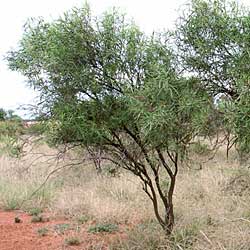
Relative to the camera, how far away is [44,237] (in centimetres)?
767

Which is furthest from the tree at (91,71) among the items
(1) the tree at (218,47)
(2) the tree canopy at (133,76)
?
(1) the tree at (218,47)

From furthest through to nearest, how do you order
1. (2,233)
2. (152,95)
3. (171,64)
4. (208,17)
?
(2,233) < (171,64) < (208,17) < (152,95)

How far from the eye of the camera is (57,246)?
23.4ft

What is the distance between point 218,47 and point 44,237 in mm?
4595

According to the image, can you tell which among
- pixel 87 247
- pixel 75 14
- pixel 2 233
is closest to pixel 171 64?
pixel 75 14

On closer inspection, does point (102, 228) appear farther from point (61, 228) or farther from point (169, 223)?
point (169, 223)

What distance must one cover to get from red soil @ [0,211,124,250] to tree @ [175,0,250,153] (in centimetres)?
334

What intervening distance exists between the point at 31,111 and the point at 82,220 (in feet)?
10.5

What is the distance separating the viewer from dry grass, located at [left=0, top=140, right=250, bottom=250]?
6242mm

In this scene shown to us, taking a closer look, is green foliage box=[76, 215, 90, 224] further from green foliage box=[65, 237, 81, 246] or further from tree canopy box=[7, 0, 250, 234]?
tree canopy box=[7, 0, 250, 234]

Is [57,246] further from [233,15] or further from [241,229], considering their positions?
[233,15]

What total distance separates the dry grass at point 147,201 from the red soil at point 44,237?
18.4 inches

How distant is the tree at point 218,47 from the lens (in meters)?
4.33

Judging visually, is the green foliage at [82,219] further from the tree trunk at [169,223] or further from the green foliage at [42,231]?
the tree trunk at [169,223]
